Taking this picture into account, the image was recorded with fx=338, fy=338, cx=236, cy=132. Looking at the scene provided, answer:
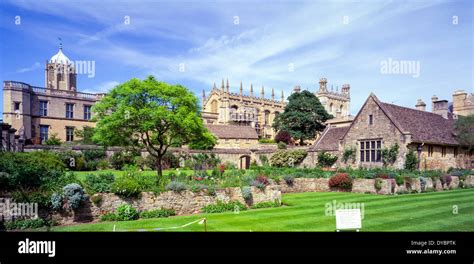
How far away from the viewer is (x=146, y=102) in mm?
18750

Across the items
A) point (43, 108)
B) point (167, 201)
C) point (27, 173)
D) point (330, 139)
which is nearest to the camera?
point (27, 173)

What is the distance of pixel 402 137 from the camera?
24.4m

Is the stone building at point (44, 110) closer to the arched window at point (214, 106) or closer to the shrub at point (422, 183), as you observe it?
the arched window at point (214, 106)

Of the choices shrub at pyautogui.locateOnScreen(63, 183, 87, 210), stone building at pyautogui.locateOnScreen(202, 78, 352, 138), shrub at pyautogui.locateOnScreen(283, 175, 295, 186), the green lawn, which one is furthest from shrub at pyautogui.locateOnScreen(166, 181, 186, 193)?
stone building at pyautogui.locateOnScreen(202, 78, 352, 138)

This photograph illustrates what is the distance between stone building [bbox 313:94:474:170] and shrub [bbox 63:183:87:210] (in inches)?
835

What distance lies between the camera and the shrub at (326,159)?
30.1m

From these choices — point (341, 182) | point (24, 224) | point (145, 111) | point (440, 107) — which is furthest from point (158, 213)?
point (440, 107)

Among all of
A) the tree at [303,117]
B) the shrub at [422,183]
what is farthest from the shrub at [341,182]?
the tree at [303,117]

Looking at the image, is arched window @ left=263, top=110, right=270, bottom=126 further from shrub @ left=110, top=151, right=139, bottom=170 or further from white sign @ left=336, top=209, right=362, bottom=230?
white sign @ left=336, top=209, right=362, bottom=230

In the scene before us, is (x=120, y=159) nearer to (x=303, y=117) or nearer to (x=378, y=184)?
(x=378, y=184)

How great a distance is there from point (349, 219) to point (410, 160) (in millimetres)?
18538

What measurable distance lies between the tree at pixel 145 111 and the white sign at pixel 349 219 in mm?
11687
